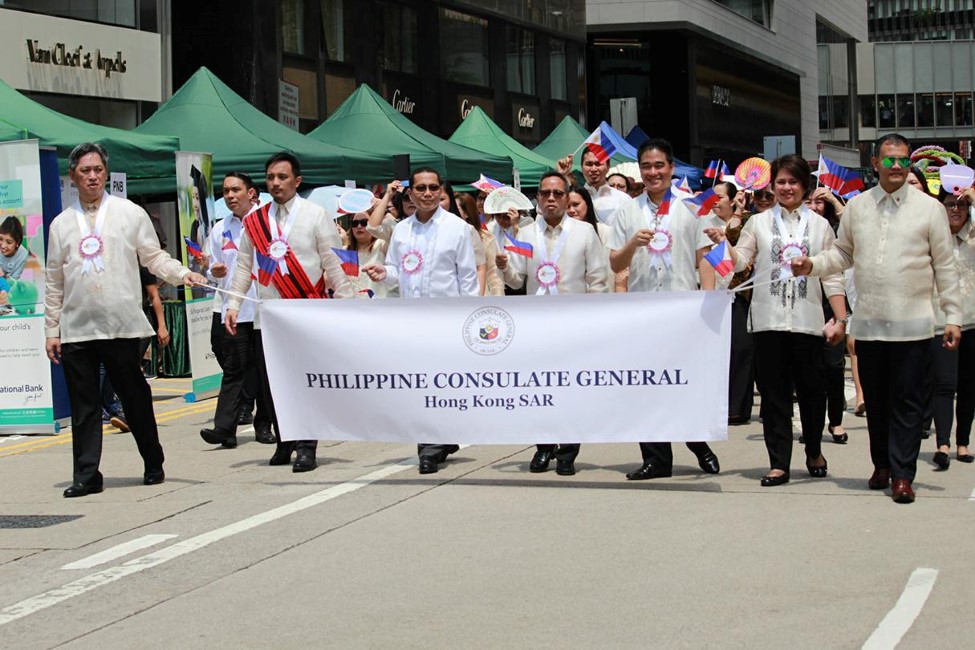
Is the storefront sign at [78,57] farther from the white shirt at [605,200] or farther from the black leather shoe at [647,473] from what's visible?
the black leather shoe at [647,473]

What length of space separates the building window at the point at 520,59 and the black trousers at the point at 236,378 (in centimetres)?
2856

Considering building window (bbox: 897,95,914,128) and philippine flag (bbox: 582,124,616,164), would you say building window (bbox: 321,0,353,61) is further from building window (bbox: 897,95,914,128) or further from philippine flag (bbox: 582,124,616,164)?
building window (bbox: 897,95,914,128)

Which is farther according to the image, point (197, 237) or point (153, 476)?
point (197, 237)

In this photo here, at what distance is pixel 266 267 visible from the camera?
9914 millimetres

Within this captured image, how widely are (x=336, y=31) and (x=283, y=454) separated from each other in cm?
2156

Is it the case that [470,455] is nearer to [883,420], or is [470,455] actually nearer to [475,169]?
[883,420]

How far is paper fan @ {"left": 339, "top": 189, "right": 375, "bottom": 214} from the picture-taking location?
12.5m

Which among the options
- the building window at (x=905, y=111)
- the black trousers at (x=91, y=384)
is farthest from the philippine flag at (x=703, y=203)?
the building window at (x=905, y=111)

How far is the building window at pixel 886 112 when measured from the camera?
315ft

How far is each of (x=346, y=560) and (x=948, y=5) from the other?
135933 millimetres

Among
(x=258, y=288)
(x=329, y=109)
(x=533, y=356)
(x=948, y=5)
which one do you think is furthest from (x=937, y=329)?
(x=948, y=5)

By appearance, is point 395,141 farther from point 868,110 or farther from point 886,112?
point 868,110

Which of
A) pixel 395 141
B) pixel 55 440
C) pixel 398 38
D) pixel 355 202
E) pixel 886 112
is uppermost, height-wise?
pixel 886 112

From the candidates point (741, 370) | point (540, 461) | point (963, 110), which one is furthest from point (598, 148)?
point (963, 110)
